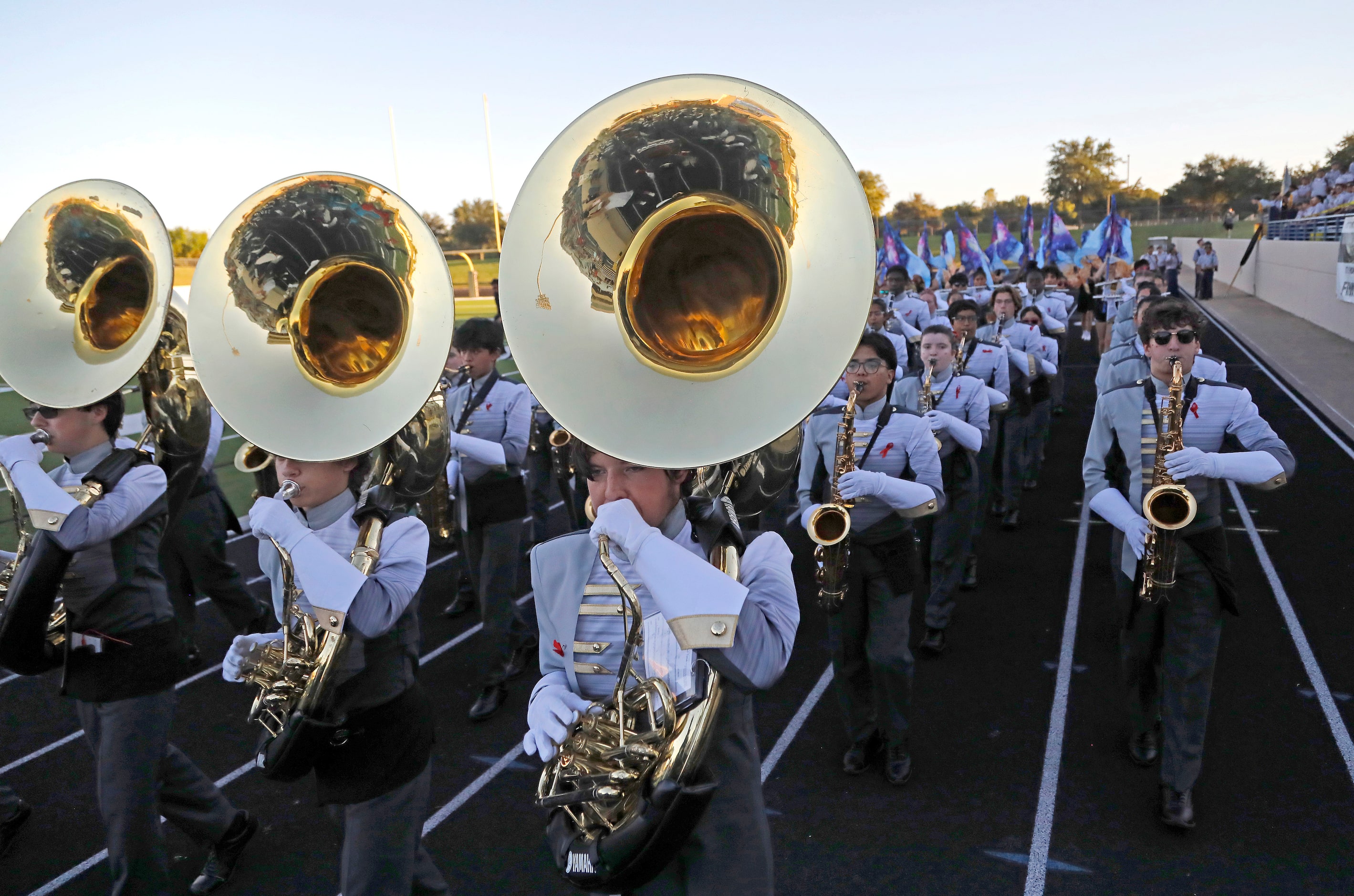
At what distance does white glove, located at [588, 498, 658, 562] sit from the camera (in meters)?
1.94

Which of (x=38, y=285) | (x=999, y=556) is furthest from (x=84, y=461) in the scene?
(x=999, y=556)

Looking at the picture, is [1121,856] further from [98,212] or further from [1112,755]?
[98,212]

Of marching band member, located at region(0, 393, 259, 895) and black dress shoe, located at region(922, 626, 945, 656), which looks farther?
black dress shoe, located at region(922, 626, 945, 656)

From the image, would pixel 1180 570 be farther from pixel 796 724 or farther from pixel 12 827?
pixel 12 827

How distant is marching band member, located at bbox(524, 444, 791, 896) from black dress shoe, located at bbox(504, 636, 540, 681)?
323 centimetres

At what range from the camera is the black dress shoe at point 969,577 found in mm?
6711

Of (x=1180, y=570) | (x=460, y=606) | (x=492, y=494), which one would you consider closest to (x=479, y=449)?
(x=492, y=494)

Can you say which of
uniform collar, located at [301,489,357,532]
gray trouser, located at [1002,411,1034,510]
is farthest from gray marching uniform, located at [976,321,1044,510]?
uniform collar, located at [301,489,357,532]

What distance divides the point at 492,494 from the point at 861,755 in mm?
2565

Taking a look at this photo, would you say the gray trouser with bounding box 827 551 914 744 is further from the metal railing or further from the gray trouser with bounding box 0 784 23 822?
the metal railing

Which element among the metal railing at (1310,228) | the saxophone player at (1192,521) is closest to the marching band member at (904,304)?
the saxophone player at (1192,521)

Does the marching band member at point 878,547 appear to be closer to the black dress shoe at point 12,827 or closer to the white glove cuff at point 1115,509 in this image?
the white glove cuff at point 1115,509

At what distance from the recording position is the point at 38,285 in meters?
3.83

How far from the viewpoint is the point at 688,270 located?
6.77ft
